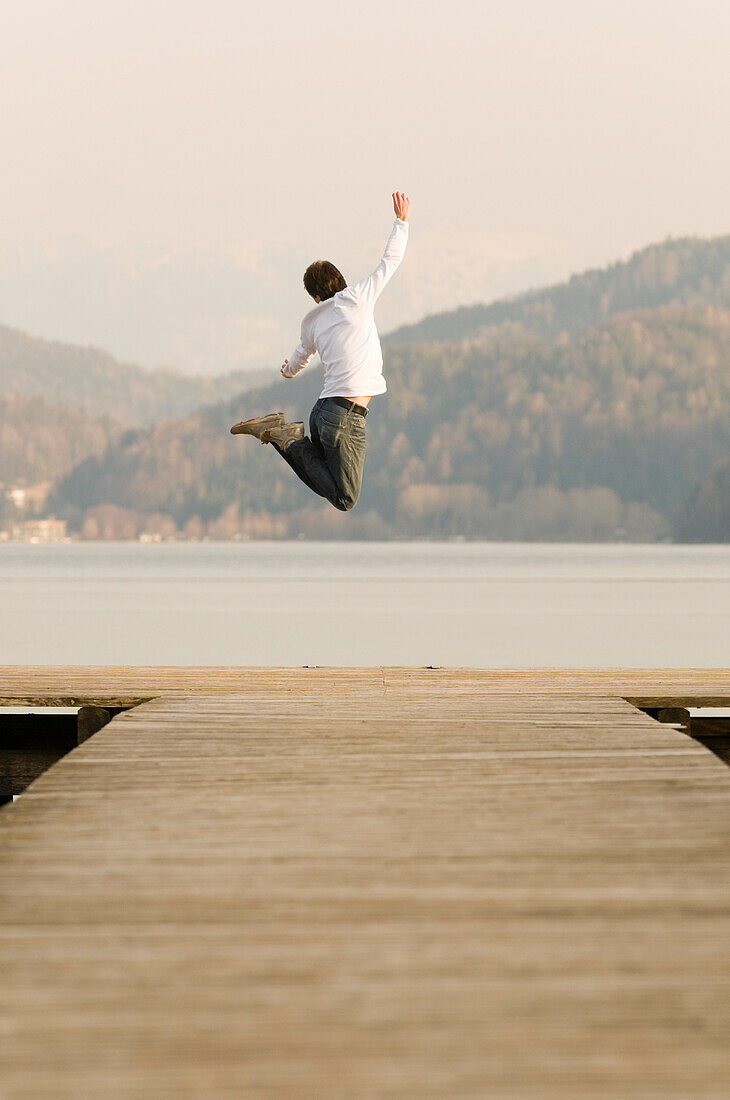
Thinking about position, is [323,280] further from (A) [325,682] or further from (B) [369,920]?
(B) [369,920]

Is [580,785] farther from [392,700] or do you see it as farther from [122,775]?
[392,700]

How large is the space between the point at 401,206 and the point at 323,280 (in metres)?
0.82

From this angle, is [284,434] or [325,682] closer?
[325,682]

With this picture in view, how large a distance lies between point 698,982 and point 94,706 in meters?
5.25

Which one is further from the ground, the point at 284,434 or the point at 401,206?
the point at 401,206

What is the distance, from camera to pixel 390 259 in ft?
30.5

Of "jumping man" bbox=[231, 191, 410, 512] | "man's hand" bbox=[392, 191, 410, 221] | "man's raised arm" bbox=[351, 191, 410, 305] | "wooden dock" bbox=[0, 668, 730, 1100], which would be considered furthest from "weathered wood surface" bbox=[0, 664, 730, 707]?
"man's hand" bbox=[392, 191, 410, 221]

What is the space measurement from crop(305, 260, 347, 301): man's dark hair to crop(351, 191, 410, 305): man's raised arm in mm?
265

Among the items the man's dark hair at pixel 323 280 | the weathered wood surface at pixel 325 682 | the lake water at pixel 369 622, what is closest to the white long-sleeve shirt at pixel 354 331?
the man's dark hair at pixel 323 280

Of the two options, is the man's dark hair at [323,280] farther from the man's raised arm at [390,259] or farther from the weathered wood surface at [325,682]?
the weathered wood surface at [325,682]

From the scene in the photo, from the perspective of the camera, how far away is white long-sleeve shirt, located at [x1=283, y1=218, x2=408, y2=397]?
921 cm

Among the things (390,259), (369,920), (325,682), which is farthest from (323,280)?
(369,920)

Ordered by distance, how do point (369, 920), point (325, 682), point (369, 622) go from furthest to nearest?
point (369, 622) < point (325, 682) < point (369, 920)

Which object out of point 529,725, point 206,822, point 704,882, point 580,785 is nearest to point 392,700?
point 529,725
